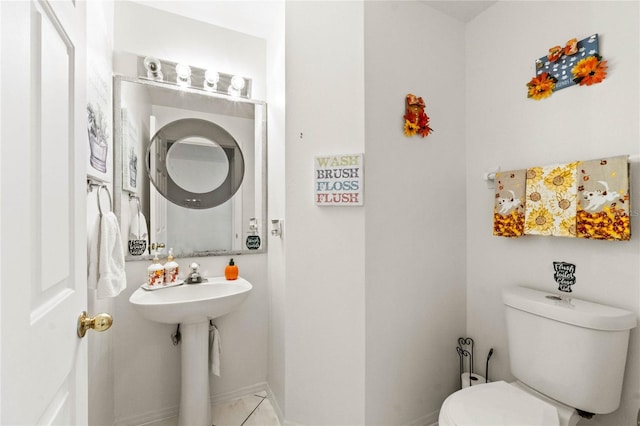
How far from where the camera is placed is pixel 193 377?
1.56m

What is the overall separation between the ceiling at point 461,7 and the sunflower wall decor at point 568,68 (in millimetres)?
496

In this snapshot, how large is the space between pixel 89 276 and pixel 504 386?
5.82 feet

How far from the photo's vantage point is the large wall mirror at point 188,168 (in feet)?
5.28

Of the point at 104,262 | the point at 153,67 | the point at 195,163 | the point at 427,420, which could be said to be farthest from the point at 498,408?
the point at 153,67

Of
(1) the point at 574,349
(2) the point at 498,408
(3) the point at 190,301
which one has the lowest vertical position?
(2) the point at 498,408

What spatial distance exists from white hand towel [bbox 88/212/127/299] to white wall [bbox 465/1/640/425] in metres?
1.82

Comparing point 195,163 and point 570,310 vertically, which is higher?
point 195,163

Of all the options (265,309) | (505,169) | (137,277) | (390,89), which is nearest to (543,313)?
(505,169)

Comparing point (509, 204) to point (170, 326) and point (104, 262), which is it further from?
point (170, 326)

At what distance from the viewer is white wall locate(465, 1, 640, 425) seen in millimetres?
1134

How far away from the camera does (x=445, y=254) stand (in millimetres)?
1671

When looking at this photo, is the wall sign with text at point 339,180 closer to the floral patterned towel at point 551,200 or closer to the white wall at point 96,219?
the floral patterned towel at point 551,200

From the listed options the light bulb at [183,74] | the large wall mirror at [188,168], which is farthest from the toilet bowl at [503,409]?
the light bulb at [183,74]

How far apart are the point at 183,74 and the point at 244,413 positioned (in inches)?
81.3
